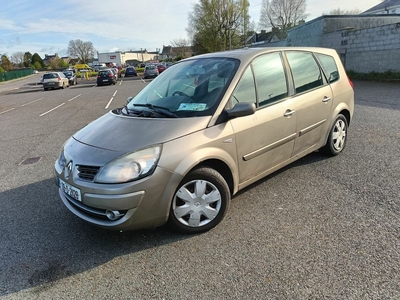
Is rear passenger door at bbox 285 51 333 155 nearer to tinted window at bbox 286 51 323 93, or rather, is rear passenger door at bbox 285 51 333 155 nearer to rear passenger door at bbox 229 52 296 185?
tinted window at bbox 286 51 323 93

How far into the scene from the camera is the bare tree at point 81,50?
98.3 metres

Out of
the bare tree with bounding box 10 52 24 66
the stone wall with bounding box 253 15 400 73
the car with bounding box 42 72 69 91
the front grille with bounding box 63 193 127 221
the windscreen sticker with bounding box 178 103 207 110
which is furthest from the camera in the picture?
the bare tree with bounding box 10 52 24 66

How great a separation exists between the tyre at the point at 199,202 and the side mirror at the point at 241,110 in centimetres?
60

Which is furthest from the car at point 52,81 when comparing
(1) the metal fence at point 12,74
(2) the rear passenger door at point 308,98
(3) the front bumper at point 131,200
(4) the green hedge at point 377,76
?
(3) the front bumper at point 131,200

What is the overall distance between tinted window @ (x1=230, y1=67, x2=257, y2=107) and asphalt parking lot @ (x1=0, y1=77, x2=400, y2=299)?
47.1 inches

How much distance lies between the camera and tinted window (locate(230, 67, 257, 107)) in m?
3.14

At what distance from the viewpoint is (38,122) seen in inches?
402

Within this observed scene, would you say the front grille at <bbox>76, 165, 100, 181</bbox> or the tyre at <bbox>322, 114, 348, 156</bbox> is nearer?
the front grille at <bbox>76, 165, 100, 181</bbox>

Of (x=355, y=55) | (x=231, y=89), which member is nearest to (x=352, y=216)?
(x=231, y=89)

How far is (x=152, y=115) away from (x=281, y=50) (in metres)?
1.94

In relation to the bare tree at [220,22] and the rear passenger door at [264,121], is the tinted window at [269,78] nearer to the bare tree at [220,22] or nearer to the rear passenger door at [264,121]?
the rear passenger door at [264,121]

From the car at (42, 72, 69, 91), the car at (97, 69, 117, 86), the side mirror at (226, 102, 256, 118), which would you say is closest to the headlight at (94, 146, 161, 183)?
the side mirror at (226, 102, 256, 118)

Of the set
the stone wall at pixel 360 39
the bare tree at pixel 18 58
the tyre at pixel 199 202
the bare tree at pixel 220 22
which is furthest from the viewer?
the bare tree at pixel 18 58

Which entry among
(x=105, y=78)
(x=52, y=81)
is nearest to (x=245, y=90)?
(x=105, y=78)
